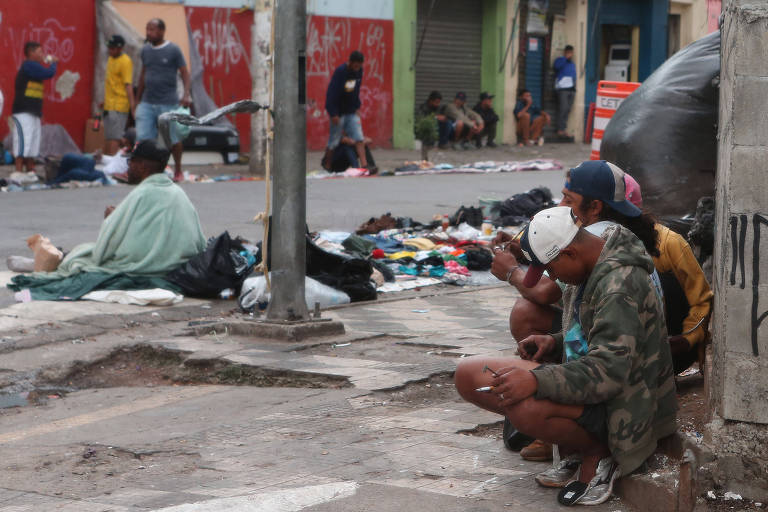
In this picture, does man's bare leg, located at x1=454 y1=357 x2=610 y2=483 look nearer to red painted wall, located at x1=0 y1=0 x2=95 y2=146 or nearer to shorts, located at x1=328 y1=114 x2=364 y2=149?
shorts, located at x1=328 y1=114 x2=364 y2=149

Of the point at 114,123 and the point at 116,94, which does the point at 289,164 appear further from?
the point at 114,123

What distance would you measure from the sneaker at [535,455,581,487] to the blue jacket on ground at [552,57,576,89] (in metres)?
22.1

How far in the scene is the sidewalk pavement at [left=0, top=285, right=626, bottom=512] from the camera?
12.1 feet

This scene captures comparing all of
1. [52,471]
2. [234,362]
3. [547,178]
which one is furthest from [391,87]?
[52,471]

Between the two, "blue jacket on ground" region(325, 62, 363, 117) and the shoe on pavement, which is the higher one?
"blue jacket on ground" region(325, 62, 363, 117)

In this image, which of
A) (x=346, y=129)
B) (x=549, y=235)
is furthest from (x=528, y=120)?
(x=549, y=235)

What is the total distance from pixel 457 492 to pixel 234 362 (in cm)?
211

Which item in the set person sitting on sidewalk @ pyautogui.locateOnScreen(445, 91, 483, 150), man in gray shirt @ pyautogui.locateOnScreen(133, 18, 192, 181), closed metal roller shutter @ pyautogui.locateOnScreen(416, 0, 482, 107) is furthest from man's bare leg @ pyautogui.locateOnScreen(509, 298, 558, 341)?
closed metal roller shutter @ pyautogui.locateOnScreen(416, 0, 482, 107)

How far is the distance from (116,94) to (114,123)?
0.47m

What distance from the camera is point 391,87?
72.9 feet

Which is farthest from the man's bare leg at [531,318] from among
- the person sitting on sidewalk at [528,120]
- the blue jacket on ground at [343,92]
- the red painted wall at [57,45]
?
the person sitting on sidewalk at [528,120]

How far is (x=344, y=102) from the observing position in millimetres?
15344

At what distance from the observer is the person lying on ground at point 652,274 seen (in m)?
3.86

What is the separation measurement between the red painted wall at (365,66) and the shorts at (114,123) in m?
4.41
